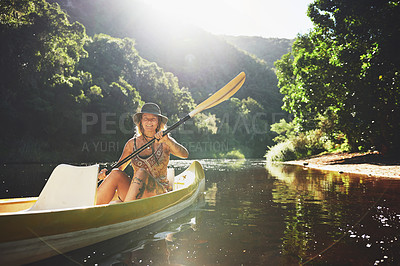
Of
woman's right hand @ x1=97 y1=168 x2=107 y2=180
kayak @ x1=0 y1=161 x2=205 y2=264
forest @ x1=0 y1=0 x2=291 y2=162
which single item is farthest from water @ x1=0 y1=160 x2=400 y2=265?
forest @ x1=0 y1=0 x2=291 y2=162

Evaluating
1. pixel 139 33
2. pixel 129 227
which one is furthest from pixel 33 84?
pixel 139 33

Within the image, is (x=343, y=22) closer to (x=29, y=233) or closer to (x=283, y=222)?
(x=283, y=222)

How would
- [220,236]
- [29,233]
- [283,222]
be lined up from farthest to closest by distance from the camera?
[283,222]
[220,236]
[29,233]

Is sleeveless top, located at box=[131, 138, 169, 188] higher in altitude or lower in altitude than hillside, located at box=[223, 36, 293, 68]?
lower

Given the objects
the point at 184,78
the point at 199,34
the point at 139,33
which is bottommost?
the point at 184,78

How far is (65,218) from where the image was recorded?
8.71 feet

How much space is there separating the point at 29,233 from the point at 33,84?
24.5 metres

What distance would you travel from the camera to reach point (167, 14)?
98.1 metres

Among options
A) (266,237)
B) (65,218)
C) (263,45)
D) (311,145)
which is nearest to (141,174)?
(65,218)

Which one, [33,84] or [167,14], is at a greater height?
[167,14]

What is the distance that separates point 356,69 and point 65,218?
1387 centimetres

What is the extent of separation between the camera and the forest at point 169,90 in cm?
1233

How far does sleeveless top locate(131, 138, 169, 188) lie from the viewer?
165 inches

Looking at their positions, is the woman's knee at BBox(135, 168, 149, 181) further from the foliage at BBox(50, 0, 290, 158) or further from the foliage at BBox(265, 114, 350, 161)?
the foliage at BBox(50, 0, 290, 158)
